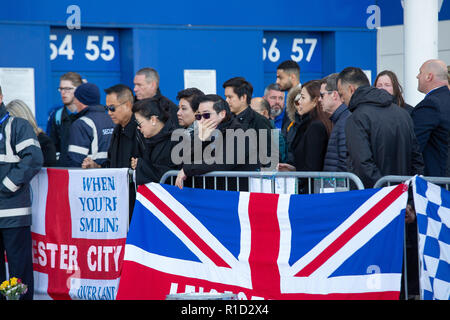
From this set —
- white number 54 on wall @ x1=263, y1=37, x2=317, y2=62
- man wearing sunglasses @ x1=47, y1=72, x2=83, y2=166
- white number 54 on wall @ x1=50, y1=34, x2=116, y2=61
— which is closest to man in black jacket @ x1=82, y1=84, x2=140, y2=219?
man wearing sunglasses @ x1=47, y1=72, x2=83, y2=166

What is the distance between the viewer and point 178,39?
517 inches

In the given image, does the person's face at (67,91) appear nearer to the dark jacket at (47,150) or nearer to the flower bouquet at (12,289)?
the dark jacket at (47,150)

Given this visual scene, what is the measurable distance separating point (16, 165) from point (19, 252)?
818 millimetres

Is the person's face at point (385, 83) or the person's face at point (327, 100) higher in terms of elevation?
the person's face at point (385, 83)

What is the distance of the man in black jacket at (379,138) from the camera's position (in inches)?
255

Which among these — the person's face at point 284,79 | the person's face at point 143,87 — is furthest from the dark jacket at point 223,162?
the person's face at point 284,79

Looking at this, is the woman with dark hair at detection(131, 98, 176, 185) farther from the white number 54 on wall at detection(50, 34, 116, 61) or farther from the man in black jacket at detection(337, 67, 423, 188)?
the white number 54 on wall at detection(50, 34, 116, 61)

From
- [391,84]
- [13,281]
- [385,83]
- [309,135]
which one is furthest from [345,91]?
[13,281]

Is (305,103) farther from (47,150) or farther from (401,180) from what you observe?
(47,150)

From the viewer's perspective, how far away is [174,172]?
707 centimetres

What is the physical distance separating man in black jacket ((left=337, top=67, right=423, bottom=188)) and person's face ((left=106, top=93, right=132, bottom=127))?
2.50 meters

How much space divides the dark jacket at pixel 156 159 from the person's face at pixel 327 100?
1401 mm

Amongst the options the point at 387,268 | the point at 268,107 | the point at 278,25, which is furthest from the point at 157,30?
the point at 387,268
